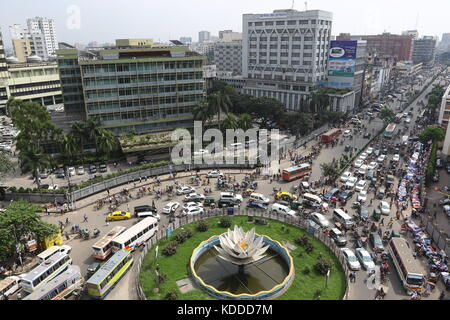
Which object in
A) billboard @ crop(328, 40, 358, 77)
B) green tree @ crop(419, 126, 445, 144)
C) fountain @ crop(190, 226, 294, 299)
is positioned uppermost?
billboard @ crop(328, 40, 358, 77)

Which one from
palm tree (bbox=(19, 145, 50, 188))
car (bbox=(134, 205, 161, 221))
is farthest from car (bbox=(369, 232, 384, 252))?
palm tree (bbox=(19, 145, 50, 188))

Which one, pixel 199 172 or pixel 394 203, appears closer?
pixel 394 203

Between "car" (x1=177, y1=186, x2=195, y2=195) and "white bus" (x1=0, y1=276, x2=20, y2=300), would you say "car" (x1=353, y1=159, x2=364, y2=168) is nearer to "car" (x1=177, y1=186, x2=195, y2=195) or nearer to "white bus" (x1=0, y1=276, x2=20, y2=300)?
"car" (x1=177, y1=186, x2=195, y2=195)

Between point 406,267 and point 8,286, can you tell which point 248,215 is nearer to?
point 406,267

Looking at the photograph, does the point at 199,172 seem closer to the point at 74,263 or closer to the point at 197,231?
the point at 197,231

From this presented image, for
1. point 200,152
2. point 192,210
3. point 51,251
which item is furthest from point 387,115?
point 51,251
